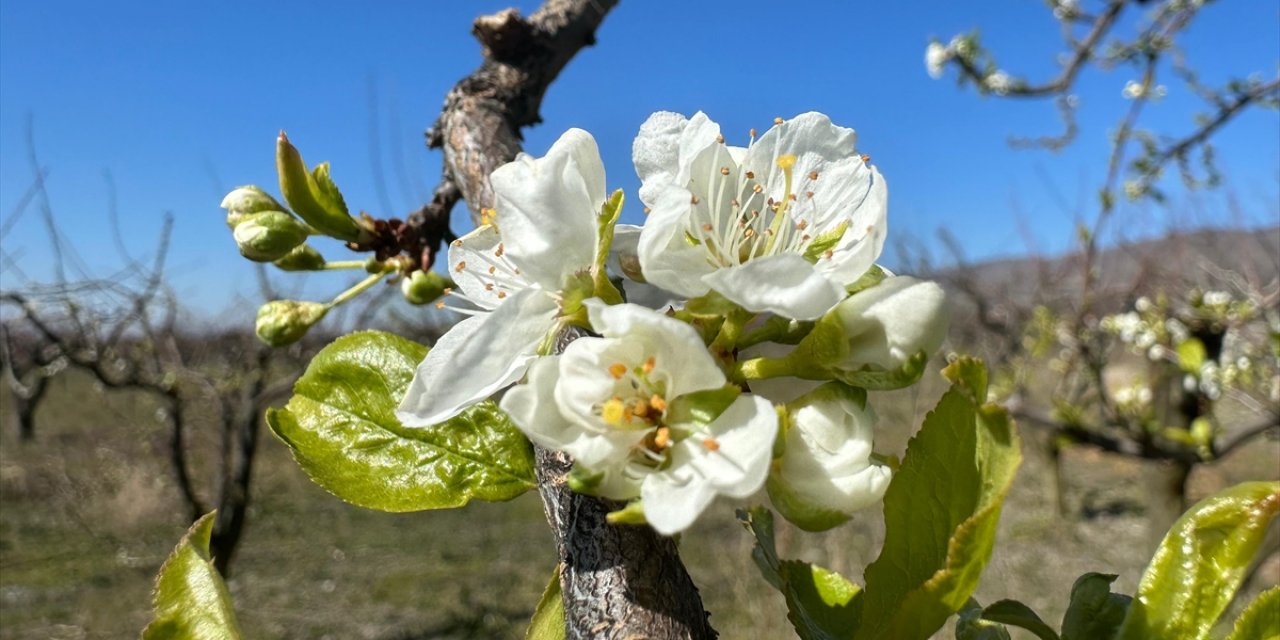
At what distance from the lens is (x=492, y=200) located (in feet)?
3.05

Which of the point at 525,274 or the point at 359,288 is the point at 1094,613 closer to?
the point at 525,274

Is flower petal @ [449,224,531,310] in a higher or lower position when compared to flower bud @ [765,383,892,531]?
higher

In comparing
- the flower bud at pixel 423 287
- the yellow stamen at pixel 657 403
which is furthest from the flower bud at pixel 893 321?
the flower bud at pixel 423 287

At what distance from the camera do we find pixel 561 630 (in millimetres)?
684

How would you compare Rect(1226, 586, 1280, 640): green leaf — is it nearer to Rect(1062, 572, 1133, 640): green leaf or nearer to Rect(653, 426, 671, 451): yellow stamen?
Rect(1062, 572, 1133, 640): green leaf

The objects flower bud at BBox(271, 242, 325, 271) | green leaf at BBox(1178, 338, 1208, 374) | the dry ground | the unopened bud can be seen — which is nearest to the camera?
the unopened bud

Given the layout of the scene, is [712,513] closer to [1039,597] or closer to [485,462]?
[1039,597]

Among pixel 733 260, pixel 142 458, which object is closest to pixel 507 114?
pixel 733 260

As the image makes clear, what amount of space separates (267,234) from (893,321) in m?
0.64

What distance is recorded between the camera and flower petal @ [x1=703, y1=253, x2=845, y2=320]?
1.64ft

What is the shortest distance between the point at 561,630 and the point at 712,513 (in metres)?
8.96

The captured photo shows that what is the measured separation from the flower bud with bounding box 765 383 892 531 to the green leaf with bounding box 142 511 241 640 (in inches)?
15.8

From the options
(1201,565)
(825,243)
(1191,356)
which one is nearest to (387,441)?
(825,243)

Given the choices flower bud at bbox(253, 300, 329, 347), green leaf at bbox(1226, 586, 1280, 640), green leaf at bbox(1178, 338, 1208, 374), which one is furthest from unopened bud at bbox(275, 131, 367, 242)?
green leaf at bbox(1178, 338, 1208, 374)
